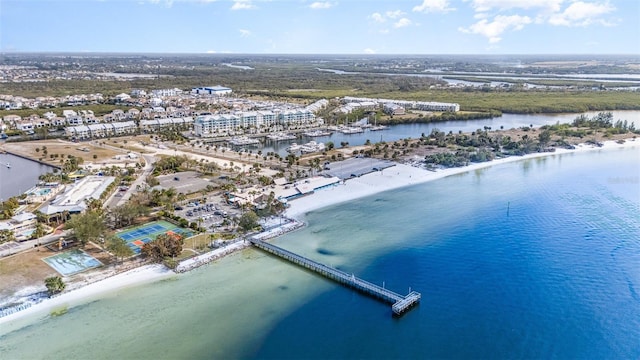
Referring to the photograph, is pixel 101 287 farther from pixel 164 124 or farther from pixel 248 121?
pixel 164 124

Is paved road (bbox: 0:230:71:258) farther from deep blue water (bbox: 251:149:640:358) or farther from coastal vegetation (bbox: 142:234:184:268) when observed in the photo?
deep blue water (bbox: 251:149:640:358)

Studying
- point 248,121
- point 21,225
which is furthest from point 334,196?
point 248,121

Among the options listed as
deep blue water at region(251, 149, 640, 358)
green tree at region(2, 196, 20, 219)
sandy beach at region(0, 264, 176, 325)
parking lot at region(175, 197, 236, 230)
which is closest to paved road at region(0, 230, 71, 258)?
green tree at region(2, 196, 20, 219)

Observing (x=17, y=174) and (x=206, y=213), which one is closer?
(x=206, y=213)

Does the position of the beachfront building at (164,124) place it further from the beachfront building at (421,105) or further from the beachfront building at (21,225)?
the beachfront building at (21,225)

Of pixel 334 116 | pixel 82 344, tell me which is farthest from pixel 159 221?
pixel 334 116

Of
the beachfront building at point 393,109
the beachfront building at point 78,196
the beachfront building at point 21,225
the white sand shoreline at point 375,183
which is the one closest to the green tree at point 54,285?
the beachfront building at point 21,225
